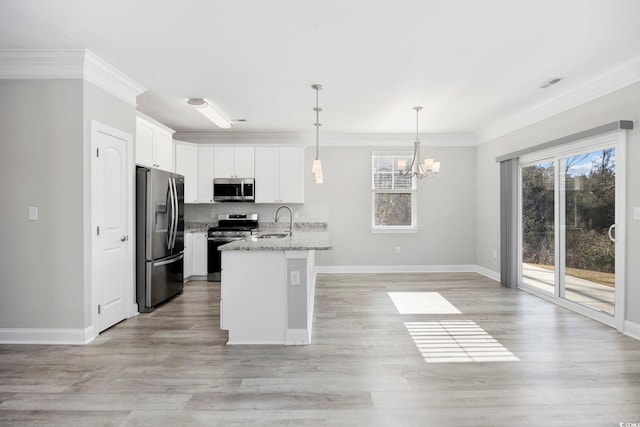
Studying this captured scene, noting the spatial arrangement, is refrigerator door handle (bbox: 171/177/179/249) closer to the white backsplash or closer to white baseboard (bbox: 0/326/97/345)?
white baseboard (bbox: 0/326/97/345)

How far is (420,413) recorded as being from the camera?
2.01m

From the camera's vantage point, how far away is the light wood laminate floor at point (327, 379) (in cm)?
199

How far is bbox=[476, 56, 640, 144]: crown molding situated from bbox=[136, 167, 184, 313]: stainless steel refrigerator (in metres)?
4.76

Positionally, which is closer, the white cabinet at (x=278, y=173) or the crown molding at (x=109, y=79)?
the crown molding at (x=109, y=79)

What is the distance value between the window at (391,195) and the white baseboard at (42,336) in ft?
15.3

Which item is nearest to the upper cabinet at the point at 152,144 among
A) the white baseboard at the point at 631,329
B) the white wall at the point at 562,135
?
the white wall at the point at 562,135

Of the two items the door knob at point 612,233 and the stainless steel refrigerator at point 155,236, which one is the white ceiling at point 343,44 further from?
the door knob at point 612,233

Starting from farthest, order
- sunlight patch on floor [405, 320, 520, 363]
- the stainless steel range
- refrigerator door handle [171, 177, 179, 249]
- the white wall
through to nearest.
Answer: the stainless steel range, refrigerator door handle [171, 177, 179, 249], the white wall, sunlight patch on floor [405, 320, 520, 363]

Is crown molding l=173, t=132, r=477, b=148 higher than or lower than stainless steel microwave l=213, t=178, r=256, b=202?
higher

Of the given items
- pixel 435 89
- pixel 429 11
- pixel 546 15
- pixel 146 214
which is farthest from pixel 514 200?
pixel 146 214

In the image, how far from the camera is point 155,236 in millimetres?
4074

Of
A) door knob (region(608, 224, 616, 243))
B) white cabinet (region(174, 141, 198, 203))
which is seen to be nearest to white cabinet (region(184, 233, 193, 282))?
white cabinet (region(174, 141, 198, 203))

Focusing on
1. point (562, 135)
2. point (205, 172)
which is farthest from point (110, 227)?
point (562, 135)

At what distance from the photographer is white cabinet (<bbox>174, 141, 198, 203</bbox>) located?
19.1 feet
